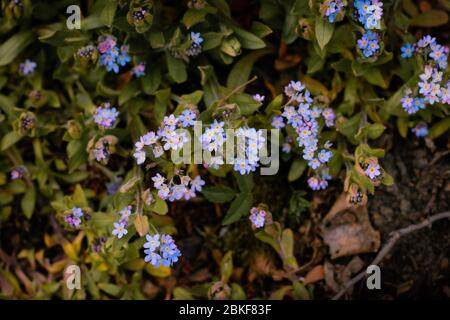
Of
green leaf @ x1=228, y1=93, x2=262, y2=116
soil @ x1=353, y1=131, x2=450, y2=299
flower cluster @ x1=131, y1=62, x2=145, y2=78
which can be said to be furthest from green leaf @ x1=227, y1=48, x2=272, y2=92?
soil @ x1=353, y1=131, x2=450, y2=299

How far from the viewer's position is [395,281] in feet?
13.0

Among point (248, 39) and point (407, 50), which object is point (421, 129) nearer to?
point (407, 50)

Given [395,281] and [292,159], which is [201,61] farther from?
[395,281]

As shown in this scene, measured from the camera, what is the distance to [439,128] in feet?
12.9

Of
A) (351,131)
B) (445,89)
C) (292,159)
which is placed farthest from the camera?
(292,159)

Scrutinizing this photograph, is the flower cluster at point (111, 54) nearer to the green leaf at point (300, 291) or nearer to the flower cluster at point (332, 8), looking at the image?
the flower cluster at point (332, 8)

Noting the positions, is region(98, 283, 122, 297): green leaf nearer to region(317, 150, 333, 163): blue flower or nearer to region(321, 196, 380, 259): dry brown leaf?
region(321, 196, 380, 259): dry brown leaf

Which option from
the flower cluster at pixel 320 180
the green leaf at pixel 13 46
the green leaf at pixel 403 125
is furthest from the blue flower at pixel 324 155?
the green leaf at pixel 13 46

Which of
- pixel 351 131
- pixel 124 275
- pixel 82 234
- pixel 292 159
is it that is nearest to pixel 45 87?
pixel 82 234

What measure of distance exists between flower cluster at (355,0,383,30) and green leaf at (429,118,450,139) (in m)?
0.94

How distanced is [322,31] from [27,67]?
2.10 metres

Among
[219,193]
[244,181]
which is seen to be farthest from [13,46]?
[244,181]

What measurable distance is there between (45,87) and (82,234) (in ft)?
3.76

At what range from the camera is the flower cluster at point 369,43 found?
354cm
